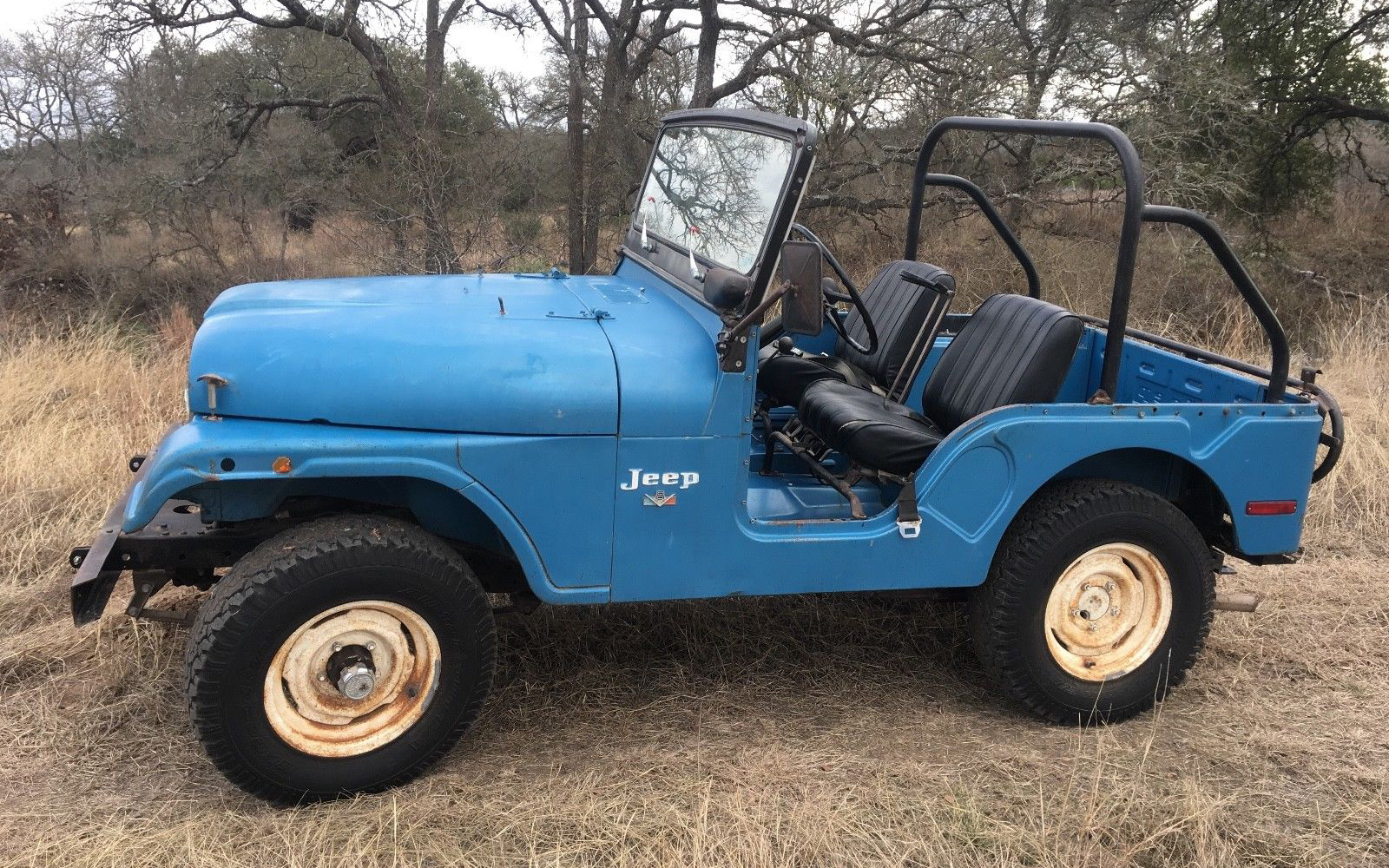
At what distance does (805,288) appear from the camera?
272 cm

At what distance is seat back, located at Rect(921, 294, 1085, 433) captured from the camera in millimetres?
3334

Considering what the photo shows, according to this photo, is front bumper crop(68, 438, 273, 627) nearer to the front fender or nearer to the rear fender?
the front fender

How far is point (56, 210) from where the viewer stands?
10.7 m

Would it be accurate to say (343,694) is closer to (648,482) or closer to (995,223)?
(648,482)

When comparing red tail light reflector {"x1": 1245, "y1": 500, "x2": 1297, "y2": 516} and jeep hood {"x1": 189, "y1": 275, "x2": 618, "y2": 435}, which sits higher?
jeep hood {"x1": 189, "y1": 275, "x2": 618, "y2": 435}

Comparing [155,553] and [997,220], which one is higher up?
[997,220]

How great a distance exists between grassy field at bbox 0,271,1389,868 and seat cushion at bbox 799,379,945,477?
0.82 metres

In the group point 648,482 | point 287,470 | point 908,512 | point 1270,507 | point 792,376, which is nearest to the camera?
point 287,470

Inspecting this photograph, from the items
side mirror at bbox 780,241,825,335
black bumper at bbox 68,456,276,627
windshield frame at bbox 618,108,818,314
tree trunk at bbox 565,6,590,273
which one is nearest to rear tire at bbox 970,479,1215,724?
side mirror at bbox 780,241,825,335

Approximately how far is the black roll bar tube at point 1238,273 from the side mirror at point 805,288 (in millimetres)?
1105

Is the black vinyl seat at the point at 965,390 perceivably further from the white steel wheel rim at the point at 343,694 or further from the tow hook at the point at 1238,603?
the white steel wheel rim at the point at 343,694

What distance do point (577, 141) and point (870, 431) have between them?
23.6 ft

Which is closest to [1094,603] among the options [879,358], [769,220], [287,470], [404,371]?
[879,358]

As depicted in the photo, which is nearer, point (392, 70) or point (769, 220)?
point (769, 220)
